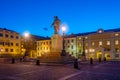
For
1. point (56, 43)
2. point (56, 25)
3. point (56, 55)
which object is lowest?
point (56, 55)

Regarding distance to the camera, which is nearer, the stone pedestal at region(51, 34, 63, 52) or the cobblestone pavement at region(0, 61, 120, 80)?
the cobblestone pavement at region(0, 61, 120, 80)

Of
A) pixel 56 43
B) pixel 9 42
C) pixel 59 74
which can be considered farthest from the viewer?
pixel 9 42

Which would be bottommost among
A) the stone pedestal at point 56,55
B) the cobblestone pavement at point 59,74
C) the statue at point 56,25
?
the cobblestone pavement at point 59,74

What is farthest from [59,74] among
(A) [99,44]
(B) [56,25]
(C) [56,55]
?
(A) [99,44]

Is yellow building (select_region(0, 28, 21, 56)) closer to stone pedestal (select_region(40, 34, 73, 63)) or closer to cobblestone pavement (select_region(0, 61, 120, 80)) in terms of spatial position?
stone pedestal (select_region(40, 34, 73, 63))

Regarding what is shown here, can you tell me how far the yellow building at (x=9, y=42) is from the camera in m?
59.8

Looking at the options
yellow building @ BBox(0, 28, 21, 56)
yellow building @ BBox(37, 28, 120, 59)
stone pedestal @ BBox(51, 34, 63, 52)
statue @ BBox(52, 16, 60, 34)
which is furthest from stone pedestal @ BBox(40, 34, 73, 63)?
yellow building @ BBox(0, 28, 21, 56)

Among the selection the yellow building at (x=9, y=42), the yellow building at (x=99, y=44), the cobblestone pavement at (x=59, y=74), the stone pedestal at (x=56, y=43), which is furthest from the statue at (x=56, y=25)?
the yellow building at (x=9, y=42)

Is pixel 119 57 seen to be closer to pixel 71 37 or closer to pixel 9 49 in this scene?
pixel 71 37

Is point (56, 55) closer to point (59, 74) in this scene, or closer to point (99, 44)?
point (59, 74)

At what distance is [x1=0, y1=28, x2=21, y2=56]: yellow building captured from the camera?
59750 mm

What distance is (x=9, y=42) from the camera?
63156mm

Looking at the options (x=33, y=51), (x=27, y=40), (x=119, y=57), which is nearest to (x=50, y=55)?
(x=119, y=57)

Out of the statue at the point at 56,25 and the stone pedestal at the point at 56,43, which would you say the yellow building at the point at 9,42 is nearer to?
the stone pedestal at the point at 56,43
